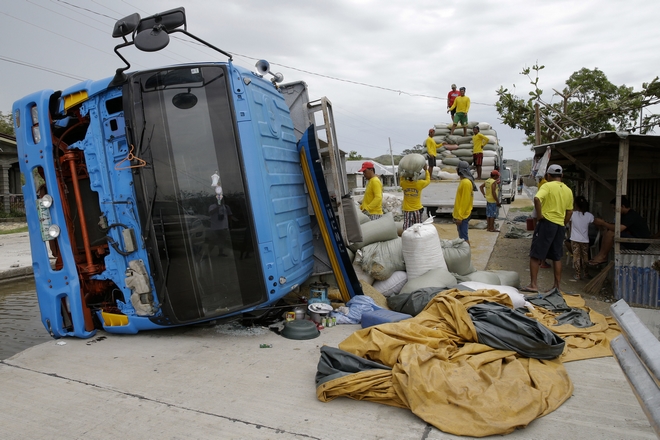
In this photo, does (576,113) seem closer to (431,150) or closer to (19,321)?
(431,150)

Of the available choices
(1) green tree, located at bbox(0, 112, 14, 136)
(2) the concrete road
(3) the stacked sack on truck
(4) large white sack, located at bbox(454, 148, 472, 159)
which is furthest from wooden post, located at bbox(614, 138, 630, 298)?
(1) green tree, located at bbox(0, 112, 14, 136)

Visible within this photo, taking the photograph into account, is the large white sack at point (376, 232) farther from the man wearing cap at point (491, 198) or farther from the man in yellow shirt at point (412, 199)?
the man wearing cap at point (491, 198)

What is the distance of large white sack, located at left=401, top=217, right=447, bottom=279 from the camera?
4.63 meters

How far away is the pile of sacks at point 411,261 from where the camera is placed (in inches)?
180

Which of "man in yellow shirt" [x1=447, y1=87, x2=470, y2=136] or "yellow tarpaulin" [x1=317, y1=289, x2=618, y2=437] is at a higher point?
"man in yellow shirt" [x1=447, y1=87, x2=470, y2=136]

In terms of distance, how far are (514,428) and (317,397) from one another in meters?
1.07

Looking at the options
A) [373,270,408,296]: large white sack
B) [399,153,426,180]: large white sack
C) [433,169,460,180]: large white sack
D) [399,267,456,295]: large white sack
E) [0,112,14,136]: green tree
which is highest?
[0,112,14,136]: green tree

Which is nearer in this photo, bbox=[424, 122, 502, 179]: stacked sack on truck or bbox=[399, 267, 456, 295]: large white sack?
bbox=[399, 267, 456, 295]: large white sack

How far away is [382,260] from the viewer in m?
4.84

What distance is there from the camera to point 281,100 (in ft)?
13.3

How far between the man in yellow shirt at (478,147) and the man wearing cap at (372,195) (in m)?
6.95

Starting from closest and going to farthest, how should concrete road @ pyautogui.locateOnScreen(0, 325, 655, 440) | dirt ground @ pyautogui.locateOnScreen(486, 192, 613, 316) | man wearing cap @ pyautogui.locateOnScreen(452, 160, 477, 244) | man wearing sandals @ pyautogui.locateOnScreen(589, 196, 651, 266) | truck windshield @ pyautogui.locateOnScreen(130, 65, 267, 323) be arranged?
concrete road @ pyautogui.locateOnScreen(0, 325, 655, 440) < truck windshield @ pyautogui.locateOnScreen(130, 65, 267, 323) < dirt ground @ pyautogui.locateOnScreen(486, 192, 613, 316) < man wearing sandals @ pyautogui.locateOnScreen(589, 196, 651, 266) < man wearing cap @ pyautogui.locateOnScreen(452, 160, 477, 244)

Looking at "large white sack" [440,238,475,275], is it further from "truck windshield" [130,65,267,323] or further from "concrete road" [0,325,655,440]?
"truck windshield" [130,65,267,323]

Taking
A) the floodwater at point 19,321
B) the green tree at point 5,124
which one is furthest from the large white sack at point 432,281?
the green tree at point 5,124
